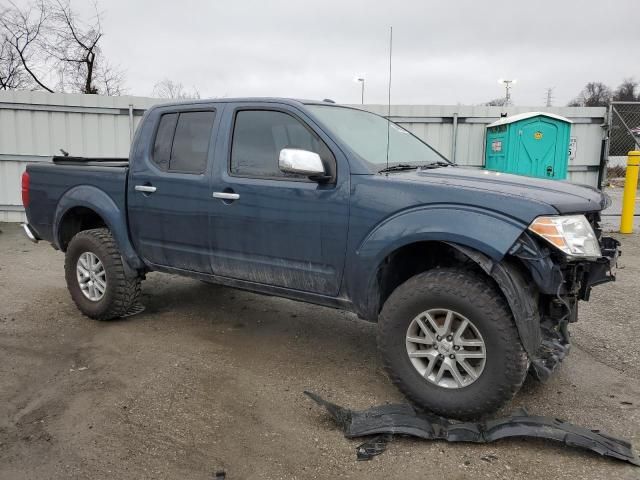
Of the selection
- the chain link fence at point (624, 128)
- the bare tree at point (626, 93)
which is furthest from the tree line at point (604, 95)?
the chain link fence at point (624, 128)

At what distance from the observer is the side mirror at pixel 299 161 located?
3248mm

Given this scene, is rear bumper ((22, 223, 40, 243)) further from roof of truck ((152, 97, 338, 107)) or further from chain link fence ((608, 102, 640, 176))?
chain link fence ((608, 102, 640, 176))

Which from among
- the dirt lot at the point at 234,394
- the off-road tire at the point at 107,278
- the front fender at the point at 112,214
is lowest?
the dirt lot at the point at 234,394

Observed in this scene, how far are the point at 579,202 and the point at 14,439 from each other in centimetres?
338

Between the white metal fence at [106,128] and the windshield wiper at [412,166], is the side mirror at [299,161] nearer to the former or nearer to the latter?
the windshield wiper at [412,166]

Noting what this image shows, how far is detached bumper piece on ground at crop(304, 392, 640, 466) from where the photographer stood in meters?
2.76

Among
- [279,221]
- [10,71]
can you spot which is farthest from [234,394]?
[10,71]

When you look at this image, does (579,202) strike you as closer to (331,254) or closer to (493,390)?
(493,390)

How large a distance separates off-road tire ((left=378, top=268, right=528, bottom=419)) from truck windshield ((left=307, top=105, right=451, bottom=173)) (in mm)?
858

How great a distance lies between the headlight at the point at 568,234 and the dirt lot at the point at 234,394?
1052 mm

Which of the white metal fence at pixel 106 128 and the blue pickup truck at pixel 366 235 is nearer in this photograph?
the blue pickup truck at pixel 366 235

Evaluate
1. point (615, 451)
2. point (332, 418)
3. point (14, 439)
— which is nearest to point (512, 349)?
point (615, 451)

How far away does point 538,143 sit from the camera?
29.5 ft

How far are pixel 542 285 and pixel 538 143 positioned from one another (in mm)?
6914
